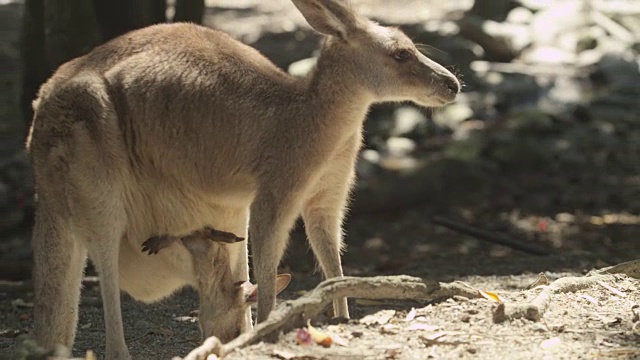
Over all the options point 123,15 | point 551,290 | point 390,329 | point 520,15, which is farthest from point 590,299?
point 520,15

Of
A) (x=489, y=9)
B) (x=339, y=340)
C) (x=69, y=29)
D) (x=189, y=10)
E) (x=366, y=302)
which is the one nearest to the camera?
(x=339, y=340)

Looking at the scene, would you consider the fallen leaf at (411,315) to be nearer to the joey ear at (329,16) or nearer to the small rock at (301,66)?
the joey ear at (329,16)

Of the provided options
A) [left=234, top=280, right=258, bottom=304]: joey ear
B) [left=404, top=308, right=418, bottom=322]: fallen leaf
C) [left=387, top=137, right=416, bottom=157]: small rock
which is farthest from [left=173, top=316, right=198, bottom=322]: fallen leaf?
[left=387, top=137, right=416, bottom=157]: small rock

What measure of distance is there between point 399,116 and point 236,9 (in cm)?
439

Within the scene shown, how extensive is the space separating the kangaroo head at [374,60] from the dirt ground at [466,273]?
1175 millimetres

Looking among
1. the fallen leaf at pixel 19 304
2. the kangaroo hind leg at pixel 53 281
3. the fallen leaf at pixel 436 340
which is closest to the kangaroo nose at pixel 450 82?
the fallen leaf at pixel 436 340

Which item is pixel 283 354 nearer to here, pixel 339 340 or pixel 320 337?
pixel 320 337

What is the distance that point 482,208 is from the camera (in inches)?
459

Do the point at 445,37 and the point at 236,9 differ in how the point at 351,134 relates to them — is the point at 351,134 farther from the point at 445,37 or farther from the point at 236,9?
the point at 236,9

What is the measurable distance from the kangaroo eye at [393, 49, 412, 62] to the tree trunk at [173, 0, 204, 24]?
3895 mm

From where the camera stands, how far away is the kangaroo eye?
18.8ft

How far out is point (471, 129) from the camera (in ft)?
43.8

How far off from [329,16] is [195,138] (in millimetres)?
996

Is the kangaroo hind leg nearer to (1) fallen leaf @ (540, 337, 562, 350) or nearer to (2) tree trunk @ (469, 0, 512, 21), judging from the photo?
(1) fallen leaf @ (540, 337, 562, 350)
